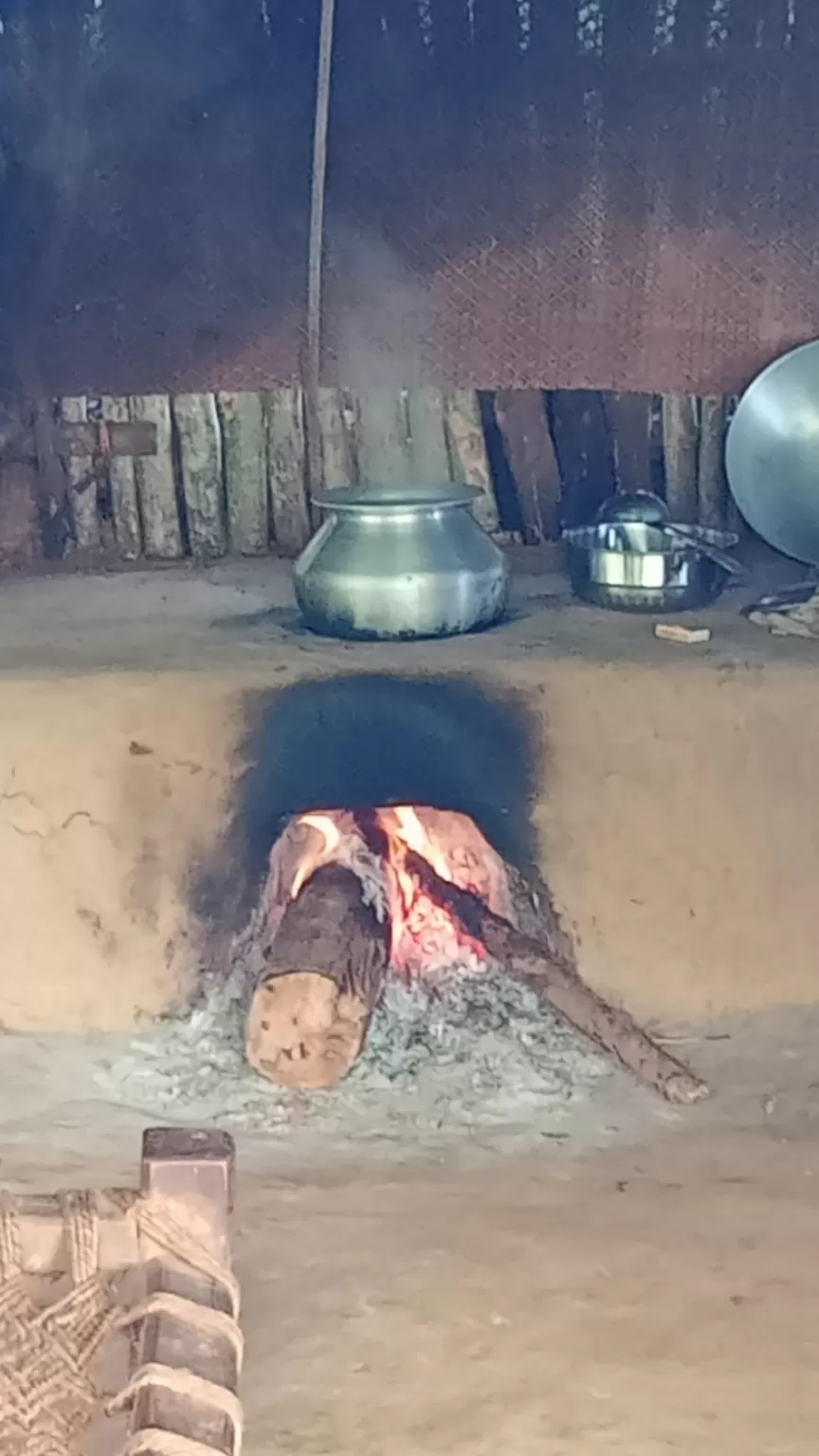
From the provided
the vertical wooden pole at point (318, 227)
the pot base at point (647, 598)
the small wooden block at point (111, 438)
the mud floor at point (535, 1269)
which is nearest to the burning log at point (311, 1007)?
the mud floor at point (535, 1269)

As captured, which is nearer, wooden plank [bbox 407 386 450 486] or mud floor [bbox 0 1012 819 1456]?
mud floor [bbox 0 1012 819 1456]

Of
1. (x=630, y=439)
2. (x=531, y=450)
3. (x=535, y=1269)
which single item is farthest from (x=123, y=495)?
(x=535, y=1269)

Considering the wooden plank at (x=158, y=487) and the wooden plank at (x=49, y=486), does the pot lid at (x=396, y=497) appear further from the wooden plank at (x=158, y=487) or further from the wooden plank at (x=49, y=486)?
the wooden plank at (x=49, y=486)

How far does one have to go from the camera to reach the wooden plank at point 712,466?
12.4ft

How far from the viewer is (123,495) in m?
3.88

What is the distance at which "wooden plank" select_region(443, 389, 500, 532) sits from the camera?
3.82 m

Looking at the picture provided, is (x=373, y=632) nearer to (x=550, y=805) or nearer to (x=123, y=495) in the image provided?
(x=550, y=805)

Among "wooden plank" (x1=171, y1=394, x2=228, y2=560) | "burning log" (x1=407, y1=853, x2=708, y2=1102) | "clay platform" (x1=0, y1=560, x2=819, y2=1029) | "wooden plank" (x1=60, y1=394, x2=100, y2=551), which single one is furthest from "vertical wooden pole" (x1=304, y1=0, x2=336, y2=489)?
"burning log" (x1=407, y1=853, x2=708, y2=1102)

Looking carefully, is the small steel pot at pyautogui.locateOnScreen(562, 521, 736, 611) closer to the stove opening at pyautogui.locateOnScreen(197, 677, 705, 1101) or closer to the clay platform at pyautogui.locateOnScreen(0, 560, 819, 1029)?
the clay platform at pyautogui.locateOnScreen(0, 560, 819, 1029)

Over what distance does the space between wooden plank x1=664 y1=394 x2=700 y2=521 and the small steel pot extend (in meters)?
0.41

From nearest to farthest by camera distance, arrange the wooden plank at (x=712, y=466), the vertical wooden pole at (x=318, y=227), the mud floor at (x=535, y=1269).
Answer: the mud floor at (x=535, y=1269)
the vertical wooden pole at (x=318, y=227)
the wooden plank at (x=712, y=466)

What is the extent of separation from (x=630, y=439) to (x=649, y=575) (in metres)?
0.66

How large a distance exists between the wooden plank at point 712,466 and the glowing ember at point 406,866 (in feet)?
3.45

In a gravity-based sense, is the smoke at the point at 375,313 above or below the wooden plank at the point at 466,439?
above
